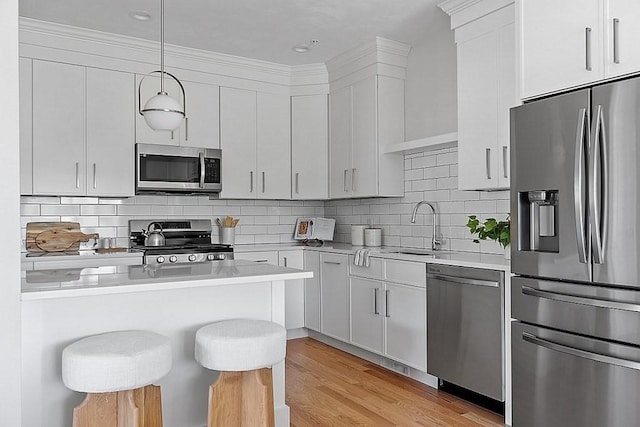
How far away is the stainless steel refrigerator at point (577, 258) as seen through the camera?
2.15 m

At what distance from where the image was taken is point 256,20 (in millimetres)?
3920

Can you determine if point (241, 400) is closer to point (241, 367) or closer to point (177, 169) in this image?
point (241, 367)

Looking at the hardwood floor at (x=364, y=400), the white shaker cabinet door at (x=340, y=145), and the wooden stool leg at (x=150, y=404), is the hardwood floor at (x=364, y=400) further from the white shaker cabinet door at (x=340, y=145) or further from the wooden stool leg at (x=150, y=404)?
the white shaker cabinet door at (x=340, y=145)

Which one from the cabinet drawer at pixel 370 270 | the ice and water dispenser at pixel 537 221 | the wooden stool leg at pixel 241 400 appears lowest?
the wooden stool leg at pixel 241 400

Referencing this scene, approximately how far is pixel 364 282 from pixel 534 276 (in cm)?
170

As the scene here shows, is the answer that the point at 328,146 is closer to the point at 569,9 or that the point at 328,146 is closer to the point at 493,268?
the point at 493,268

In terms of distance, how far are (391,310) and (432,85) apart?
6.19 feet

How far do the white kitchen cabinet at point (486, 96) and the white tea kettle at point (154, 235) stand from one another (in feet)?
8.29

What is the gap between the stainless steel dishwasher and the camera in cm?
296

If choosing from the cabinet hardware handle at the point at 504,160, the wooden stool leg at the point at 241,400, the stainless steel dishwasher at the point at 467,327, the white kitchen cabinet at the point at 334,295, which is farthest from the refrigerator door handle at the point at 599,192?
the white kitchen cabinet at the point at 334,295

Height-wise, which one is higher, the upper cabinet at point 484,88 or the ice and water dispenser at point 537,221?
the upper cabinet at point 484,88

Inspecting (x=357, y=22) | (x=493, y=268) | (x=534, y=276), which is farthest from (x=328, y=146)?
(x=534, y=276)

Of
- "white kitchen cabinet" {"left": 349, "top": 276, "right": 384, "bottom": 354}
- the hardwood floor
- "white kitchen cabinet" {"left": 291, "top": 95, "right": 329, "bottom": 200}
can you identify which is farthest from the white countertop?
"white kitchen cabinet" {"left": 291, "top": 95, "right": 329, "bottom": 200}

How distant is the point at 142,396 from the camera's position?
2105mm
